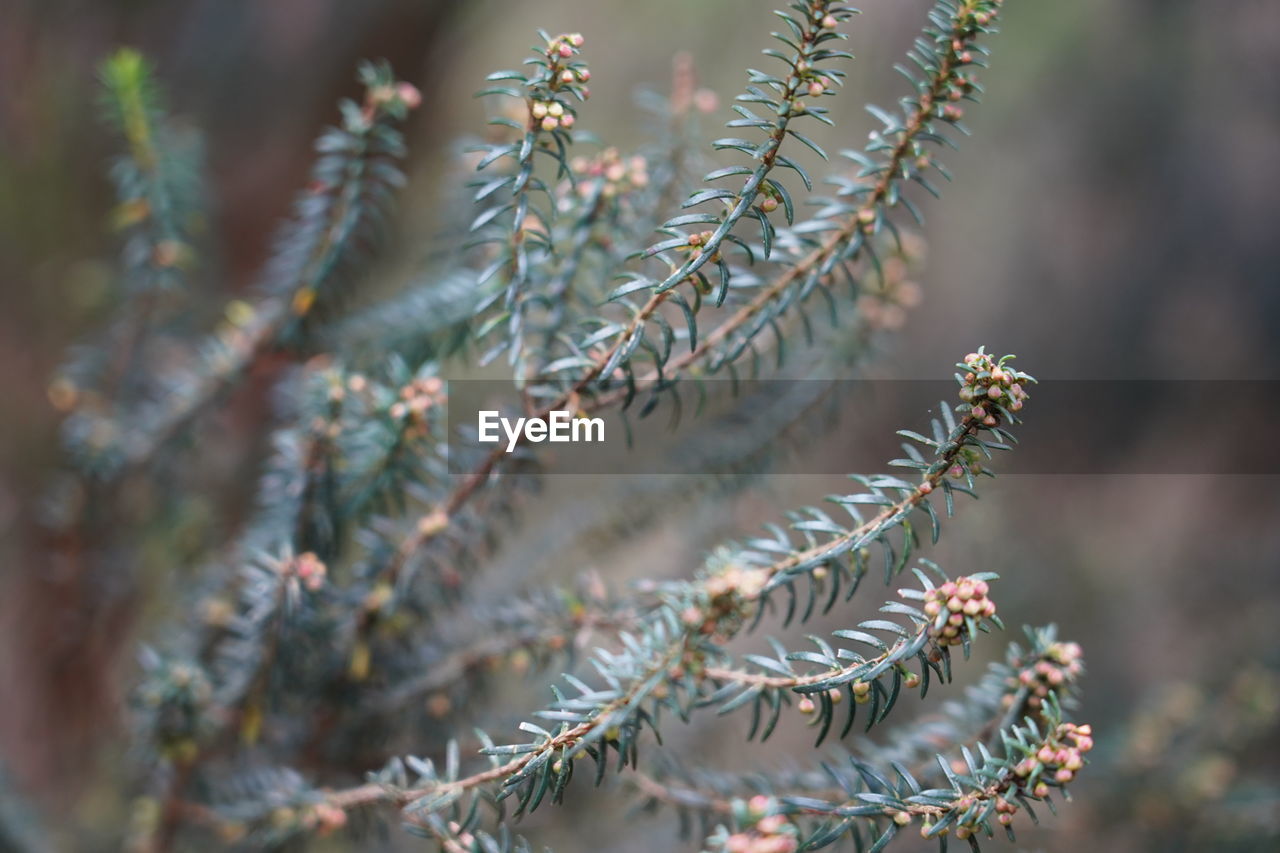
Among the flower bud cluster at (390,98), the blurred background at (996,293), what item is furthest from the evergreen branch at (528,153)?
the blurred background at (996,293)

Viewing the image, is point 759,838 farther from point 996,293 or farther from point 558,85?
point 996,293

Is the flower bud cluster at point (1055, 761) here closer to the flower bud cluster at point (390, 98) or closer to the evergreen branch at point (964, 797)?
the evergreen branch at point (964, 797)

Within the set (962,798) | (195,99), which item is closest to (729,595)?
(962,798)

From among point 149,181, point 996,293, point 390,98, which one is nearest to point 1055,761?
point 390,98

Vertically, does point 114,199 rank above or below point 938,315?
below

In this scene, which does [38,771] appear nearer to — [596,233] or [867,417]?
[596,233]

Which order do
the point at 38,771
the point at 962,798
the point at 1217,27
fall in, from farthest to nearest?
the point at 1217,27, the point at 38,771, the point at 962,798

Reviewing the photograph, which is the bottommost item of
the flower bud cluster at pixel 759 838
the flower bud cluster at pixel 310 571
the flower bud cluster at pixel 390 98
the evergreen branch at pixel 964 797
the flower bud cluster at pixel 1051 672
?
the flower bud cluster at pixel 759 838
